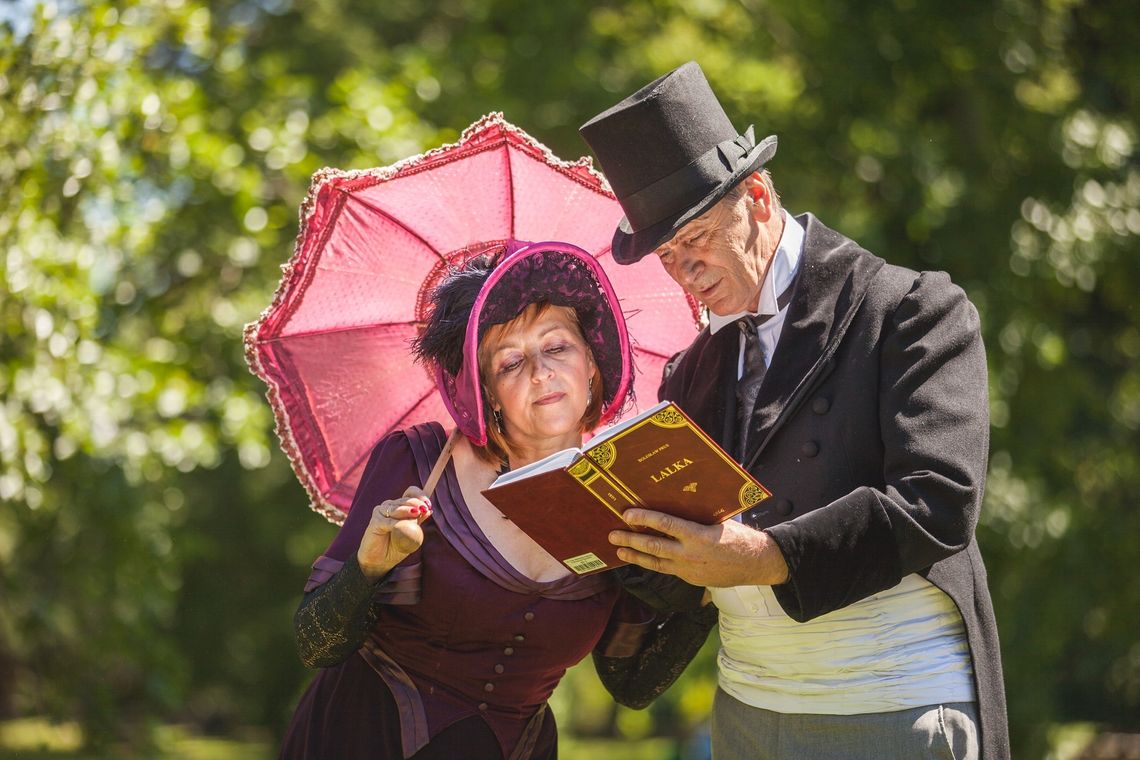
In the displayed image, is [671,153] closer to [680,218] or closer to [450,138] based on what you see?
[680,218]

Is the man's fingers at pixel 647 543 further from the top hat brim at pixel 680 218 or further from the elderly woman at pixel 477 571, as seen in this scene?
the top hat brim at pixel 680 218

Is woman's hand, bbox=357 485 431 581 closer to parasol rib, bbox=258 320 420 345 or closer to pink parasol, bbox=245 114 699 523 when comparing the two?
pink parasol, bbox=245 114 699 523

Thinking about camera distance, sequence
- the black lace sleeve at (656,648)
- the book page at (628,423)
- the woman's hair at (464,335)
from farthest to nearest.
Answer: the black lace sleeve at (656,648) → the woman's hair at (464,335) → the book page at (628,423)

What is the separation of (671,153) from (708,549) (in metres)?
0.81

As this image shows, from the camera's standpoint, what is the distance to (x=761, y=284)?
8.39ft

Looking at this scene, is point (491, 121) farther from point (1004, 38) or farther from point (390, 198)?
point (1004, 38)

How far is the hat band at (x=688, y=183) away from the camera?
8.18 feet

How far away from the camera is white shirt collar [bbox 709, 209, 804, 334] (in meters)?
2.53

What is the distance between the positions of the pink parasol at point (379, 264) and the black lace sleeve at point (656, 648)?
0.64m

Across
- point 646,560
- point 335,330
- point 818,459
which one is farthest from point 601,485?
point 335,330

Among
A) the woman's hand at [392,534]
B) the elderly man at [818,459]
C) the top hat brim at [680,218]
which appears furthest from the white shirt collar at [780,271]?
the woman's hand at [392,534]

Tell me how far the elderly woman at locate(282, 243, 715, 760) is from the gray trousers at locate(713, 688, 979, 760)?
0.40m

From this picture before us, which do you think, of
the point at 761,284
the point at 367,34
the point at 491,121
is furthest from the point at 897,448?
the point at 367,34

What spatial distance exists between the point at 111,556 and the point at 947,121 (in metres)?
5.53
